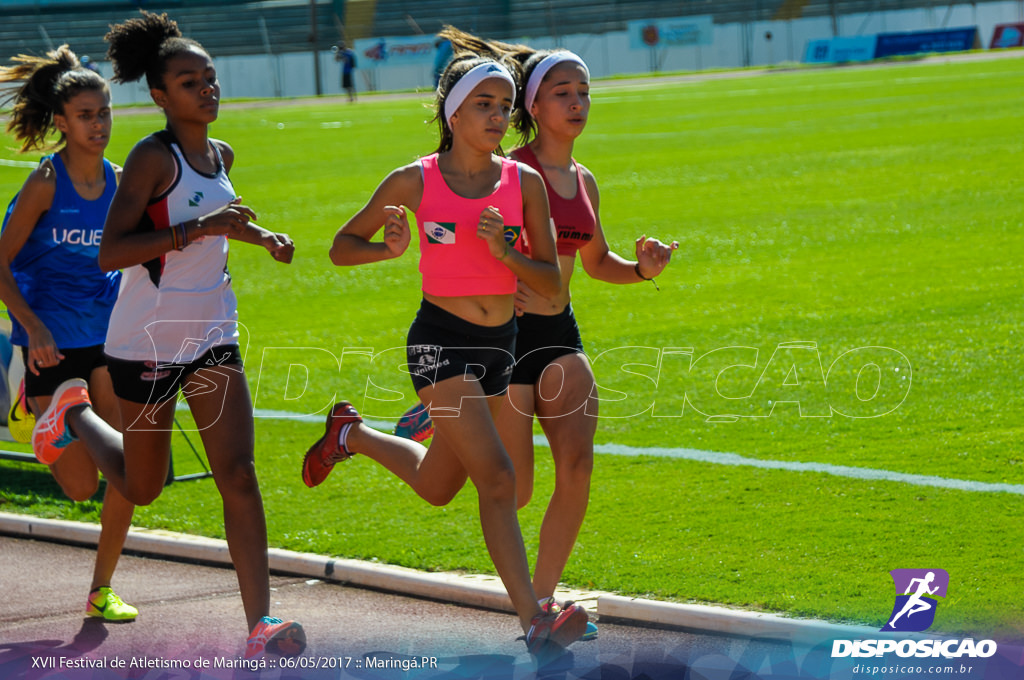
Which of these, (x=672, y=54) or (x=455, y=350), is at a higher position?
(x=455, y=350)

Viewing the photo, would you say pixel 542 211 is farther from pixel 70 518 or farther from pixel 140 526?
pixel 70 518

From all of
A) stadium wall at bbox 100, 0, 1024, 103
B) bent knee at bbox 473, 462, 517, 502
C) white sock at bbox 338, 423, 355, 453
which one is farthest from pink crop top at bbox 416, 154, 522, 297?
stadium wall at bbox 100, 0, 1024, 103

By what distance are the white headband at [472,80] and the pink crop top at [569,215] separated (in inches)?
20.2

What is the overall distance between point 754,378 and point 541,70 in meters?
4.91

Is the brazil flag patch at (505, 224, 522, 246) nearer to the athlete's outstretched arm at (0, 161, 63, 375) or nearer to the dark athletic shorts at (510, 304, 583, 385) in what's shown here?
the dark athletic shorts at (510, 304, 583, 385)

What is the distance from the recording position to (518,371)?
5488mm

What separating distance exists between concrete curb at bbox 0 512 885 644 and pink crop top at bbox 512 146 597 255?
151cm

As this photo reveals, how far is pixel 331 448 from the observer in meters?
6.09

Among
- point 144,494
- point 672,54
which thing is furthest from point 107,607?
point 672,54

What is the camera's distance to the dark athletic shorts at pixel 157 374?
5254 mm

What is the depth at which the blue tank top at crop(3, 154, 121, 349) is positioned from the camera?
6180 millimetres

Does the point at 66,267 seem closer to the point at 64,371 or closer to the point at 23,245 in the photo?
the point at 23,245

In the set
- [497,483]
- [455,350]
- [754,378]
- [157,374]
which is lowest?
[754,378]

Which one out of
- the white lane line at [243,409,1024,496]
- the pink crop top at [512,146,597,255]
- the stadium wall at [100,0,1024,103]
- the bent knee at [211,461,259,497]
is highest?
the pink crop top at [512,146,597,255]
